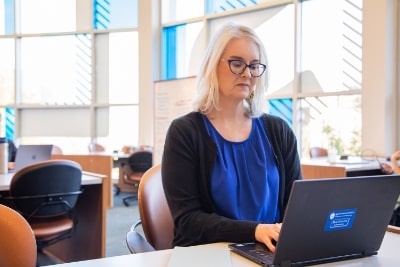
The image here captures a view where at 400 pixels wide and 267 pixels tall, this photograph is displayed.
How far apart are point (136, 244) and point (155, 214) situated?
24cm

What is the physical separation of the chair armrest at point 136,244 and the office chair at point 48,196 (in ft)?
4.19

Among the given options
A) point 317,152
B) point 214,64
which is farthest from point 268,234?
point 317,152

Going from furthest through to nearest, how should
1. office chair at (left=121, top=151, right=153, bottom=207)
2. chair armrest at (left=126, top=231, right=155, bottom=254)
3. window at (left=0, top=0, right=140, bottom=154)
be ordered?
window at (left=0, top=0, right=140, bottom=154)
office chair at (left=121, top=151, right=153, bottom=207)
chair armrest at (left=126, top=231, right=155, bottom=254)

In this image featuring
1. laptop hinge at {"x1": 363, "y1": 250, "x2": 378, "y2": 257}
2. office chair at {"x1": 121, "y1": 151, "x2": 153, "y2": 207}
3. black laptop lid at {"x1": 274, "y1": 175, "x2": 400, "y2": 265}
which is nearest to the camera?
black laptop lid at {"x1": 274, "y1": 175, "x2": 400, "y2": 265}

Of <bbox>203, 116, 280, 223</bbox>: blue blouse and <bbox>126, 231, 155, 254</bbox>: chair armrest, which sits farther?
<bbox>203, 116, 280, 223</bbox>: blue blouse

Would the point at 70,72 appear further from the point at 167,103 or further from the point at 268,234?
the point at 268,234

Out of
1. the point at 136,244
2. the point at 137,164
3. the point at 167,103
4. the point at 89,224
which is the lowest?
the point at 89,224

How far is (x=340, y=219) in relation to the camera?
92 cm

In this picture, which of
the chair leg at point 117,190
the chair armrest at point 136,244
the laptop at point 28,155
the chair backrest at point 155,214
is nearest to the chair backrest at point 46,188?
the laptop at point 28,155

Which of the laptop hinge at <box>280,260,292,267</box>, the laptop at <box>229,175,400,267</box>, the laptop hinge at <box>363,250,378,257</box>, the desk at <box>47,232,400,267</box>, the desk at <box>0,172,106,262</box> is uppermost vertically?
the laptop at <box>229,175,400,267</box>

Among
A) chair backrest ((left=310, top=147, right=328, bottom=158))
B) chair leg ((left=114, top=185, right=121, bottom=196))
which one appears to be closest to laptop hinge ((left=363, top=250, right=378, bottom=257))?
chair backrest ((left=310, top=147, right=328, bottom=158))

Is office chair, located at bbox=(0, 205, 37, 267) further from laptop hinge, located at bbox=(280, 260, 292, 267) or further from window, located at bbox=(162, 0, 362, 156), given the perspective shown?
window, located at bbox=(162, 0, 362, 156)

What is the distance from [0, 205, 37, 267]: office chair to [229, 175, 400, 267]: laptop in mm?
509

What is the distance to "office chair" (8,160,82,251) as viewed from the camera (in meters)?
2.46
